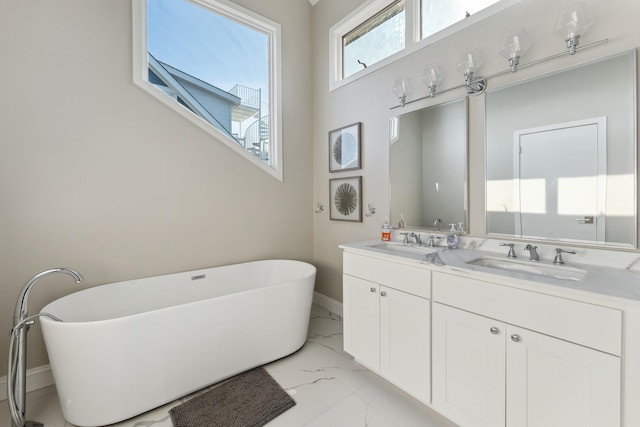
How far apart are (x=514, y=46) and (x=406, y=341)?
1.76 metres

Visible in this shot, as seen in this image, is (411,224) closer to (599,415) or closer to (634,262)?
(634,262)

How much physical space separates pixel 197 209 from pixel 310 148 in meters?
1.41

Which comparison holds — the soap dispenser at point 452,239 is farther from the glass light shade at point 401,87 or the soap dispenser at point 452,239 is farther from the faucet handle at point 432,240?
the glass light shade at point 401,87

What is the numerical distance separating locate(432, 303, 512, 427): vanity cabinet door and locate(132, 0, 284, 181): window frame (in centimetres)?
214

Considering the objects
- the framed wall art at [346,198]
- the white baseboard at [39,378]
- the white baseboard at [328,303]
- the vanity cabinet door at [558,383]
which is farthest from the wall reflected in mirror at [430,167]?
the white baseboard at [39,378]

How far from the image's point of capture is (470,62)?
5.59ft

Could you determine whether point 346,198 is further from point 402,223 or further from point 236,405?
point 236,405

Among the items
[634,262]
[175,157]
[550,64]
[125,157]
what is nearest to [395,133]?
[550,64]

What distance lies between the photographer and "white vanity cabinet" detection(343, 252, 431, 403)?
4.83 ft

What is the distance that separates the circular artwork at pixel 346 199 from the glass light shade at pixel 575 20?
5.54 feet

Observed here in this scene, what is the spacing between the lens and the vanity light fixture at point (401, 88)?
83.4 inches

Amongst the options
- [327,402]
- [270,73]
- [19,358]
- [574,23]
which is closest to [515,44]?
[574,23]

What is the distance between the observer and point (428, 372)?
1437mm

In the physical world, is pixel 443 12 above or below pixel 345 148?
above
